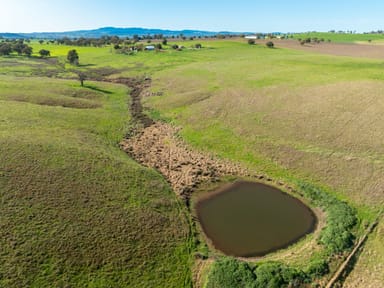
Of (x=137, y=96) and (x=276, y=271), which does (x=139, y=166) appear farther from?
(x=137, y=96)

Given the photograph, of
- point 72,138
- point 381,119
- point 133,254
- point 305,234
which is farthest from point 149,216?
point 381,119

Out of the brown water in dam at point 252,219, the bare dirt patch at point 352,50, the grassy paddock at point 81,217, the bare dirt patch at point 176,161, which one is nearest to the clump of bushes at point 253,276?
the brown water in dam at point 252,219

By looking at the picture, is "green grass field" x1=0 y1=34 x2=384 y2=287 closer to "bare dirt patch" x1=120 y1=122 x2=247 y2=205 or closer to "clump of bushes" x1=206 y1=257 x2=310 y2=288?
"bare dirt patch" x1=120 y1=122 x2=247 y2=205

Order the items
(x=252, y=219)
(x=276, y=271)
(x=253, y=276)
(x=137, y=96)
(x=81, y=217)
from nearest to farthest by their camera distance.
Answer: (x=253, y=276) → (x=276, y=271) → (x=81, y=217) → (x=252, y=219) → (x=137, y=96)

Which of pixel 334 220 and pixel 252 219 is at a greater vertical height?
pixel 334 220

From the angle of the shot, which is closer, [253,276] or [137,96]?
[253,276]

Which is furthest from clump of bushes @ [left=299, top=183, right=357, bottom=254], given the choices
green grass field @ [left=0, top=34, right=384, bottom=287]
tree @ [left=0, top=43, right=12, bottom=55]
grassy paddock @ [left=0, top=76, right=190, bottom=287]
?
tree @ [left=0, top=43, right=12, bottom=55]

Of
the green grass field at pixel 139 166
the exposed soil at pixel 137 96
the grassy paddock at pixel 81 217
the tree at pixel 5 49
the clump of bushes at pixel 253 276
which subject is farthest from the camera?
the tree at pixel 5 49

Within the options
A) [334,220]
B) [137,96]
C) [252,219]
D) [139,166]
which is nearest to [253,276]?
[252,219]

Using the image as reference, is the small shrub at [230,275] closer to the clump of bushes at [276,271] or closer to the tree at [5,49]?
the clump of bushes at [276,271]
